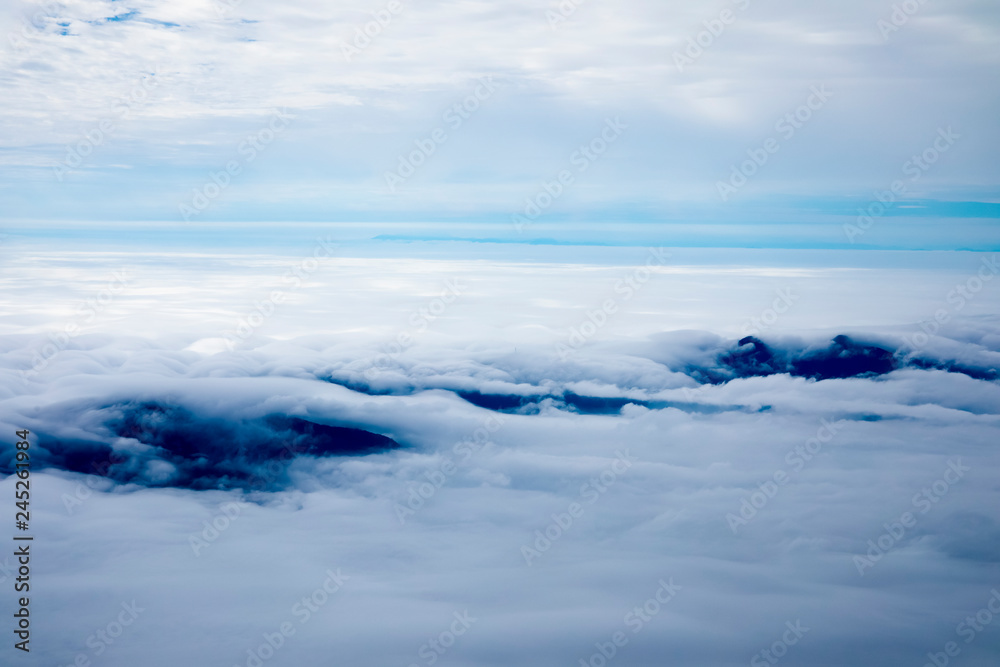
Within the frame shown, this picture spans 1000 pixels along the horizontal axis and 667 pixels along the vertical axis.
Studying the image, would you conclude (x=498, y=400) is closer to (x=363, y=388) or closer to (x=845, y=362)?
(x=363, y=388)

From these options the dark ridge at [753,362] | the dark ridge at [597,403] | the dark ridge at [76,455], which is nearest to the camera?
the dark ridge at [76,455]

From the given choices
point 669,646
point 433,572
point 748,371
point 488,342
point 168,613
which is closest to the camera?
point 669,646

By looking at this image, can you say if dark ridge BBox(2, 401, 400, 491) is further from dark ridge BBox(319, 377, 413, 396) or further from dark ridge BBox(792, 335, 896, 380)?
dark ridge BBox(792, 335, 896, 380)

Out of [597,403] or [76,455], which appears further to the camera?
[597,403]

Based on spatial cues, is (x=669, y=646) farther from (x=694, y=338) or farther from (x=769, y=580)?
(x=694, y=338)

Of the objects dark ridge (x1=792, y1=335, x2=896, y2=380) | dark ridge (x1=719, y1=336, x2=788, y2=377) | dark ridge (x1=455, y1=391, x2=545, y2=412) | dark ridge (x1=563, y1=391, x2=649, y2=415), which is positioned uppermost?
dark ridge (x1=792, y1=335, x2=896, y2=380)

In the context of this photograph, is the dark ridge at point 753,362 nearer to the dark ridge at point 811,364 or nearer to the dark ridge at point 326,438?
the dark ridge at point 811,364

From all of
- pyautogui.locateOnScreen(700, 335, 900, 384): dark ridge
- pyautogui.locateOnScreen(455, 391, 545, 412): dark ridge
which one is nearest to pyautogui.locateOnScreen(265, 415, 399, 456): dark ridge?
pyautogui.locateOnScreen(455, 391, 545, 412): dark ridge

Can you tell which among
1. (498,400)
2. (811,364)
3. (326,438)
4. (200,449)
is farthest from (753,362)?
(200,449)

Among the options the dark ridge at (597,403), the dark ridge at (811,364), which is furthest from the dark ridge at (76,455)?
the dark ridge at (811,364)

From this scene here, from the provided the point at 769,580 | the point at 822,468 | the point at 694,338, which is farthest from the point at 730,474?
the point at 694,338

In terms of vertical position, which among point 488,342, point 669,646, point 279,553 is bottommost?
point 279,553
